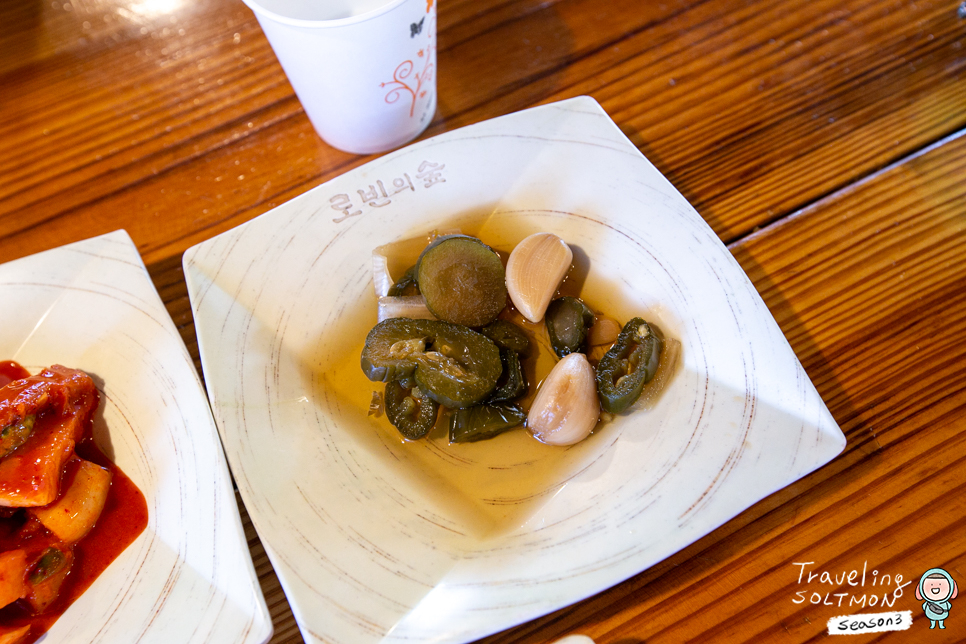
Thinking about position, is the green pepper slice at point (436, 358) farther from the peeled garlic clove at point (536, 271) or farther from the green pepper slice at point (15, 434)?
the green pepper slice at point (15, 434)

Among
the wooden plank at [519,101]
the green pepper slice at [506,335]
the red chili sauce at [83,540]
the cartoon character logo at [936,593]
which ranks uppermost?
the wooden plank at [519,101]

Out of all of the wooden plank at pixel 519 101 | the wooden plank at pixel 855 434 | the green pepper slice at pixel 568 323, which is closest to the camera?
the wooden plank at pixel 855 434

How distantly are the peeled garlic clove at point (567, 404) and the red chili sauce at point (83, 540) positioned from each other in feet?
2.14

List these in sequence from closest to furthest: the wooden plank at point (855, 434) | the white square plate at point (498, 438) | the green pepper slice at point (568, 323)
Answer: the white square plate at point (498, 438) → the wooden plank at point (855, 434) → the green pepper slice at point (568, 323)

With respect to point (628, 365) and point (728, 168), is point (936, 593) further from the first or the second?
point (728, 168)

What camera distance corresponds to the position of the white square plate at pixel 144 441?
0.85 m

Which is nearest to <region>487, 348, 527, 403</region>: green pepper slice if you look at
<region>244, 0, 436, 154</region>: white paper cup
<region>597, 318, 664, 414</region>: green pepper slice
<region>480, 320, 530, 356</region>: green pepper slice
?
<region>480, 320, 530, 356</region>: green pepper slice

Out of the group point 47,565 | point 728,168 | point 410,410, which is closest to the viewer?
point 47,565

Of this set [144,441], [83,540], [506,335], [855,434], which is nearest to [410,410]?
[506,335]

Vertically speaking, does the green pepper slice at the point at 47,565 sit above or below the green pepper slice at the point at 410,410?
below

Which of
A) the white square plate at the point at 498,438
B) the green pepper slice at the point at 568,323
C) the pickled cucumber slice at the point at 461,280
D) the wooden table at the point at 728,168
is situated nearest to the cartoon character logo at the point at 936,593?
the wooden table at the point at 728,168

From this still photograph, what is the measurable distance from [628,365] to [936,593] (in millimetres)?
569

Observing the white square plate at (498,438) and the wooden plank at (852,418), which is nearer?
the white square plate at (498,438)

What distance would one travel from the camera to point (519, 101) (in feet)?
4.49
